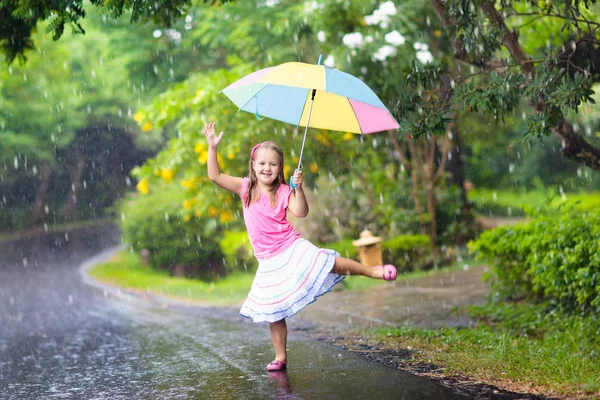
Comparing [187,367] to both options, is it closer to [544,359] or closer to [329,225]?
[544,359]

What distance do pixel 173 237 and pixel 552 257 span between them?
15.0 m

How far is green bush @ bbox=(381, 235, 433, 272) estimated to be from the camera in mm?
15180

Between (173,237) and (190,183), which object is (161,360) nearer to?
(190,183)

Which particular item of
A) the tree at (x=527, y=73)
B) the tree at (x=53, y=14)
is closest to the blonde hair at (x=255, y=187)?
the tree at (x=527, y=73)

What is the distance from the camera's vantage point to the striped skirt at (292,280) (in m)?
5.65

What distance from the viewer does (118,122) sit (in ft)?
127

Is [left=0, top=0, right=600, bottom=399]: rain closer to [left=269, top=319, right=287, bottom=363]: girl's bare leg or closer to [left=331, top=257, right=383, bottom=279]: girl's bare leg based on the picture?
[left=331, top=257, right=383, bottom=279]: girl's bare leg

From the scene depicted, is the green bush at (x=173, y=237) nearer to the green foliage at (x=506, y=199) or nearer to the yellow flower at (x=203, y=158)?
the yellow flower at (x=203, y=158)

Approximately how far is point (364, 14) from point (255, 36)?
10.5 ft

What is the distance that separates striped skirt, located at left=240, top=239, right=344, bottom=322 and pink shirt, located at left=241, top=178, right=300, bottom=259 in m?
0.06

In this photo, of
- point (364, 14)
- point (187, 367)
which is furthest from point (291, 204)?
point (364, 14)

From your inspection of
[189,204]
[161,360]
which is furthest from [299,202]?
[189,204]

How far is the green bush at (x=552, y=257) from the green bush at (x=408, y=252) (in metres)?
5.66

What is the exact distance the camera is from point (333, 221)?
1702 centimetres
